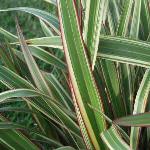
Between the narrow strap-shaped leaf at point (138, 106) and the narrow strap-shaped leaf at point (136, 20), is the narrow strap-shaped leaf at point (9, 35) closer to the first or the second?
the narrow strap-shaped leaf at point (136, 20)

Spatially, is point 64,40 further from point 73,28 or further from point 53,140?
point 53,140

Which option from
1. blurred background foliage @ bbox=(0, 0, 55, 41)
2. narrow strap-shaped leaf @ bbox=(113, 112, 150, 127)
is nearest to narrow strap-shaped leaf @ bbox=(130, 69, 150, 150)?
narrow strap-shaped leaf @ bbox=(113, 112, 150, 127)

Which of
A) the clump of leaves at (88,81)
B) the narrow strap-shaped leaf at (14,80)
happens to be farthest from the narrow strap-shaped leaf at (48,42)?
the narrow strap-shaped leaf at (14,80)

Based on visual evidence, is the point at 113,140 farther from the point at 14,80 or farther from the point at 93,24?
the point at 14,80

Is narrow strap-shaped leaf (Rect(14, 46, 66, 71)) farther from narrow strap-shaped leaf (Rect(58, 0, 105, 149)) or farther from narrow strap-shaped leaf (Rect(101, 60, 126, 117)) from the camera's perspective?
narrow strap-shaped leaf (Rect(58, 0, 105, 149))

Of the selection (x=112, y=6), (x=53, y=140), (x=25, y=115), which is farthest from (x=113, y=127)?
(x=25, y=115)
